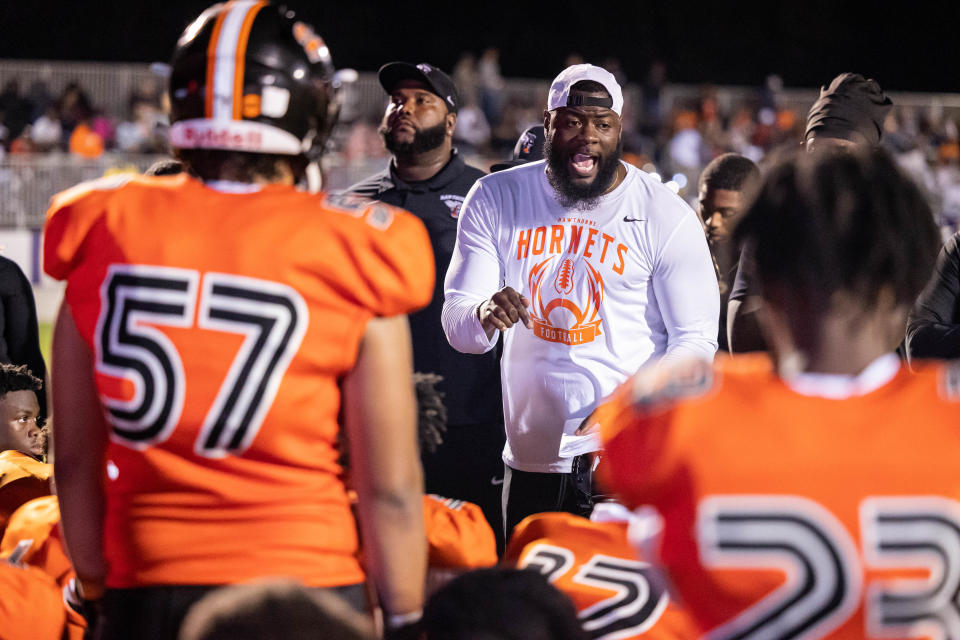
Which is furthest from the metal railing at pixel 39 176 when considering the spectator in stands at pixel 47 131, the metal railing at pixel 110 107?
the spectator in stands at pixel 47 131

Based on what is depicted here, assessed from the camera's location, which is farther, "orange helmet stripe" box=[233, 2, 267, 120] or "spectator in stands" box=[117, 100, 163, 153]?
"spectator in stands" box=[117, 100, 163, 153]

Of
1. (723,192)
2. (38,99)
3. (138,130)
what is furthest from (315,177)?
(38,99)

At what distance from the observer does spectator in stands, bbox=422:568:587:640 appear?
206 cm

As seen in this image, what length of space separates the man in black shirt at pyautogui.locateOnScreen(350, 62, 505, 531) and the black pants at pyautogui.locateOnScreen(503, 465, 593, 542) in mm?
573

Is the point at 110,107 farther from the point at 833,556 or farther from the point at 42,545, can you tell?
the point at 833,556

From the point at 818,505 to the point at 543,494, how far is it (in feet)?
7.90

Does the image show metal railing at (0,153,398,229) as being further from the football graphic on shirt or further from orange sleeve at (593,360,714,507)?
orange sleeve at (593,360,714,507)

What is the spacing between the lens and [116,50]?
2762cm

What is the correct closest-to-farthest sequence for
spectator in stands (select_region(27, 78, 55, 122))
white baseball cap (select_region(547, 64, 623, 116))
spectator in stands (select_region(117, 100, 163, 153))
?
white baseball cap (select_region(547, 64, 623, 116)) < spectator in stands (select_region(117, 100, 163, 153)) < spectator in stands (select_region(27, 78, 55, 122))

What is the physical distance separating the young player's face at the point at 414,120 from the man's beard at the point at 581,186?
4.96 ft

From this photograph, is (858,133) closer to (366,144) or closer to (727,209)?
(727,209)

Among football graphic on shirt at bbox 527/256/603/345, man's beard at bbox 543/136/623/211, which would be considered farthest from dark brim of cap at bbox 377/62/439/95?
football graphic on shirt at bbox 527/256/603/345

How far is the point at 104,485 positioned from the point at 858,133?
132 inches

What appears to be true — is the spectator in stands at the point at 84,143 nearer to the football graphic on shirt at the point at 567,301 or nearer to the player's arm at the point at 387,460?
the football graphic on shirt at the point at 567,301
